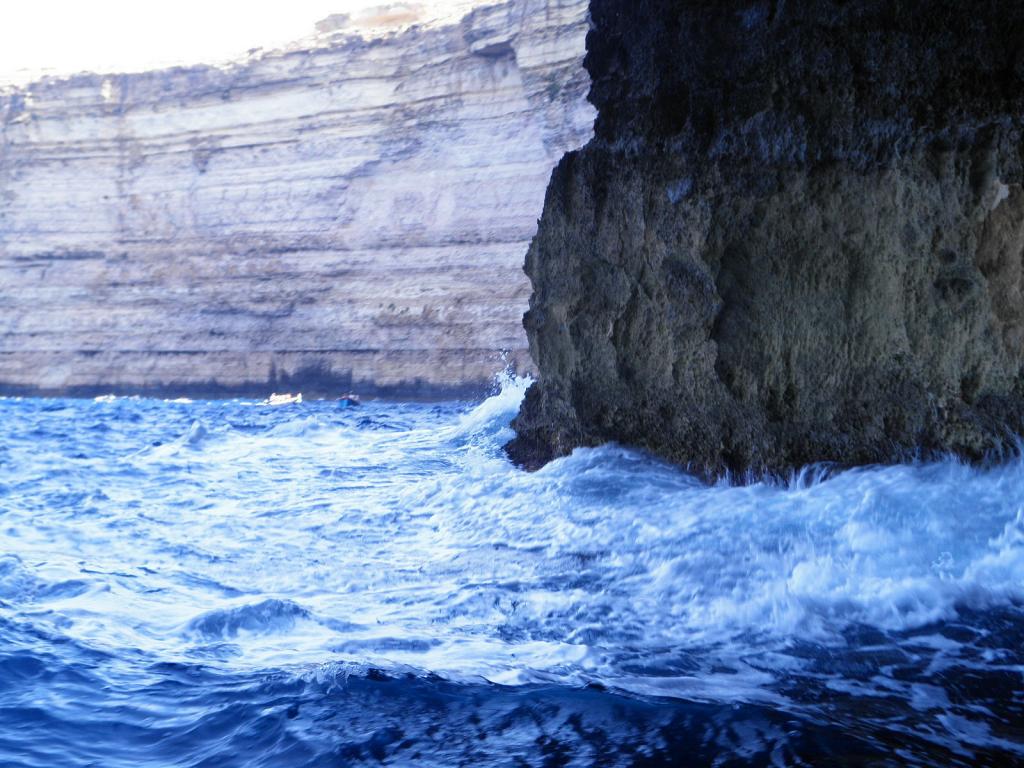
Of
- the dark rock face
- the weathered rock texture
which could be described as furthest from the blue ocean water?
the weathered rock texture

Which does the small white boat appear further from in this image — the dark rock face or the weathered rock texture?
the dark rock face

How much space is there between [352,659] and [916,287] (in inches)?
112

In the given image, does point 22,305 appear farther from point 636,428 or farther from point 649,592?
point 649,592

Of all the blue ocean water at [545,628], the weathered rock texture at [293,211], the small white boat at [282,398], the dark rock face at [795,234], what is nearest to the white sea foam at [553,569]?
the blue ocean water at [545,628]

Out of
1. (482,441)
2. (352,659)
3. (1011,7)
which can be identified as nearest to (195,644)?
(352,659)

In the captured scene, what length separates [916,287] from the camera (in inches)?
166

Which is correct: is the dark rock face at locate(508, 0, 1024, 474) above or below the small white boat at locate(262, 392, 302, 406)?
above

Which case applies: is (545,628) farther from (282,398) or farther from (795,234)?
(282,398)

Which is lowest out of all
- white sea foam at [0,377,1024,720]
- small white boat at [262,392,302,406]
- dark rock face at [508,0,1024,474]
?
small white boat at [262,392,302,406]

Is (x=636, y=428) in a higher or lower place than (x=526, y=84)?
lower

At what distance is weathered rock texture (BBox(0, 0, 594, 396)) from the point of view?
92.6 ft

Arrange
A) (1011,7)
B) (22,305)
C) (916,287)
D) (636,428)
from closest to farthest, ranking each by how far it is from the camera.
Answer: (1011,7) → (916,287) → (636,428) → (22,305)

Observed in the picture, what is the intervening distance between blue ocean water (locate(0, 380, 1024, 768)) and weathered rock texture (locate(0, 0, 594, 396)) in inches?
884

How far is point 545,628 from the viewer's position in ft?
9.77
